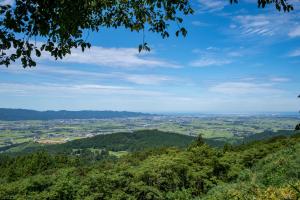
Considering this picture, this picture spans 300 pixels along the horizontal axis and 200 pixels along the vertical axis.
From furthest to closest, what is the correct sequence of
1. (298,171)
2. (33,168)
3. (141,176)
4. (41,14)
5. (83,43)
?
(33,168), (141,176), (298,171), (83,43), (41,14)

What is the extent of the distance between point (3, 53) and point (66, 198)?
3034cm

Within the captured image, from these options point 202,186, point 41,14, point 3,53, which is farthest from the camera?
point 202,186

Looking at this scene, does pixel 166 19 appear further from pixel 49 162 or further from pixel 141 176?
pixel 49 162

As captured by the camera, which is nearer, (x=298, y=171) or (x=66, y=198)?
(x=298, y=171)

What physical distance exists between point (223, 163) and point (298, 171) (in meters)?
33.0

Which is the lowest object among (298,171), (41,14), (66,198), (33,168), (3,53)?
(33,168)

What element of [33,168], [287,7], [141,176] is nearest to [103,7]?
[287,7]

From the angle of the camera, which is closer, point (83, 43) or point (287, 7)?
point (287, 7)

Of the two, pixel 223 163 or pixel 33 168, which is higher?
pixel 223 163

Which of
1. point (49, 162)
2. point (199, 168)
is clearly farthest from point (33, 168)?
point (199, 168)

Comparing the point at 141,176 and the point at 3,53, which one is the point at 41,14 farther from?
the point at 141,176

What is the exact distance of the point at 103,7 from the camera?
973 cm

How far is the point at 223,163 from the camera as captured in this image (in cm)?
5100

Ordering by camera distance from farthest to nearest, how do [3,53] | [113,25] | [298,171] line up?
[298,171] < [113,25] < [3,53]
